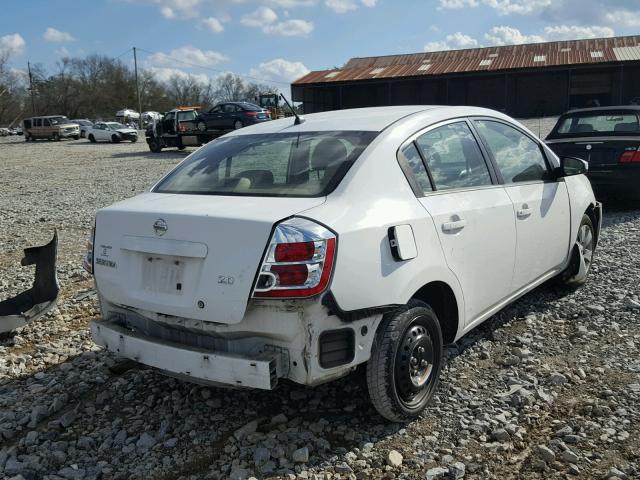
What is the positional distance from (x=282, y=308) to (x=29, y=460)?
5.25 ft

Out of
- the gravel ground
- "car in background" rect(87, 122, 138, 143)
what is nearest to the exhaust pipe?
the gravel ground

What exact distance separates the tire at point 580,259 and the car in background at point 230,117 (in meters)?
21.1

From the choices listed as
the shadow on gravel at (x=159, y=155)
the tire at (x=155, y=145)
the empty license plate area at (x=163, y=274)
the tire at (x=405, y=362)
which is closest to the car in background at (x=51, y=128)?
the shadow on gravel at (x=159, y=155)

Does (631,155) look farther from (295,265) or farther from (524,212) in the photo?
(295,265)

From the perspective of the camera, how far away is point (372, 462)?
Answer: 2.99 m

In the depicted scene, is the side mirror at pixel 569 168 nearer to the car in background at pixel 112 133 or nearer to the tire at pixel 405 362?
the tire at pixel 405 362

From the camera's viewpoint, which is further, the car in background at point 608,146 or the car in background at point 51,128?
the car in background at point 51,128

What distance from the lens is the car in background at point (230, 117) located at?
84.4 ft

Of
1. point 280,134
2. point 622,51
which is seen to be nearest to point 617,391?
point 280,134

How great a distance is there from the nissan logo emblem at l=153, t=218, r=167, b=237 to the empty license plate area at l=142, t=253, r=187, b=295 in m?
0.12

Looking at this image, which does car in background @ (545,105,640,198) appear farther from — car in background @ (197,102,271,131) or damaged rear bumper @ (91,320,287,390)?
car in background @ (197,102,271,131)

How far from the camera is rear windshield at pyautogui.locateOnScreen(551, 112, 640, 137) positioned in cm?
903

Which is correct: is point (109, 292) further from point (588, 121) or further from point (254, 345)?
point (588, 121)

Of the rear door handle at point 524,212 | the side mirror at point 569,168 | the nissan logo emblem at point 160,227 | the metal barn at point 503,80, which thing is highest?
the metal barn at point 503,80
